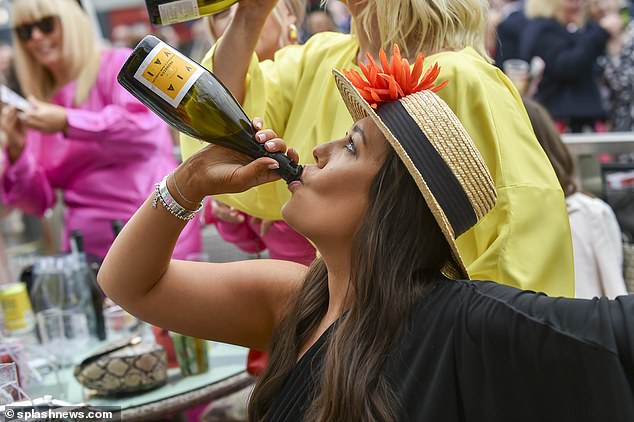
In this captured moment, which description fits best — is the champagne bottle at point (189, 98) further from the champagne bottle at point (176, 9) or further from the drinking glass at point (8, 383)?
the drinking glass at point (8, 383)

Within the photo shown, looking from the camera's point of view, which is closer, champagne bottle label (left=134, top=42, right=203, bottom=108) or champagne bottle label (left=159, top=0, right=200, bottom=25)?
champagne bottle label (left=134, top=42, right=203, bottom=108)

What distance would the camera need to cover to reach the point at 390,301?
1464 mm

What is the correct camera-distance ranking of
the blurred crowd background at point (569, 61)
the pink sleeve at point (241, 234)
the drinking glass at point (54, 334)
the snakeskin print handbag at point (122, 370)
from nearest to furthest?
the snakeskin print handbag at point (122, 370)
the pink sleeve at point (241, 234)
the drinking glass at point (54, 334)
the blurred crowd background at point (569, 61)

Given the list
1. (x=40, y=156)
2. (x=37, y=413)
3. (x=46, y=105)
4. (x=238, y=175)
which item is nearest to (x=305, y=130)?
(x=238, y=175)

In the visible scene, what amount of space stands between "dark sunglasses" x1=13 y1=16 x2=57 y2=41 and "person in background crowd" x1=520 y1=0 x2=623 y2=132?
10.0ft

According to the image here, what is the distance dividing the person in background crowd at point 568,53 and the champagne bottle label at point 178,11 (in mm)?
3986

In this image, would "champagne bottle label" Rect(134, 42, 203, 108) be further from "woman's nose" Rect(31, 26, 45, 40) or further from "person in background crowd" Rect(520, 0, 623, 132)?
"person in background crowd" Rect(520, 0, 623, 132)

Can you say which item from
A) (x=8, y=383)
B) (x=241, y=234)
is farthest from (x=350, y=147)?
(x=241, y=234)

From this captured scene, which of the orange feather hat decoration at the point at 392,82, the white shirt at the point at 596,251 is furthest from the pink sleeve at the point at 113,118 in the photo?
the orange feather hat decoration at the point at 392,82

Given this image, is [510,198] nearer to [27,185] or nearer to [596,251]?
[596,251]

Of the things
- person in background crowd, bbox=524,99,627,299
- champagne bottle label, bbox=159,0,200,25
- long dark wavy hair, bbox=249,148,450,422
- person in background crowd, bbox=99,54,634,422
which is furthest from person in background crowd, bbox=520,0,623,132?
long dark wavy hair, bbox=249,148,450,422

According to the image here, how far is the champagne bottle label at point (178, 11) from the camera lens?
180 cm

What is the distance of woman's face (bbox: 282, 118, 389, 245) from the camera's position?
4.96ft

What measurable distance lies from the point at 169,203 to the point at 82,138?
74.5 inches
